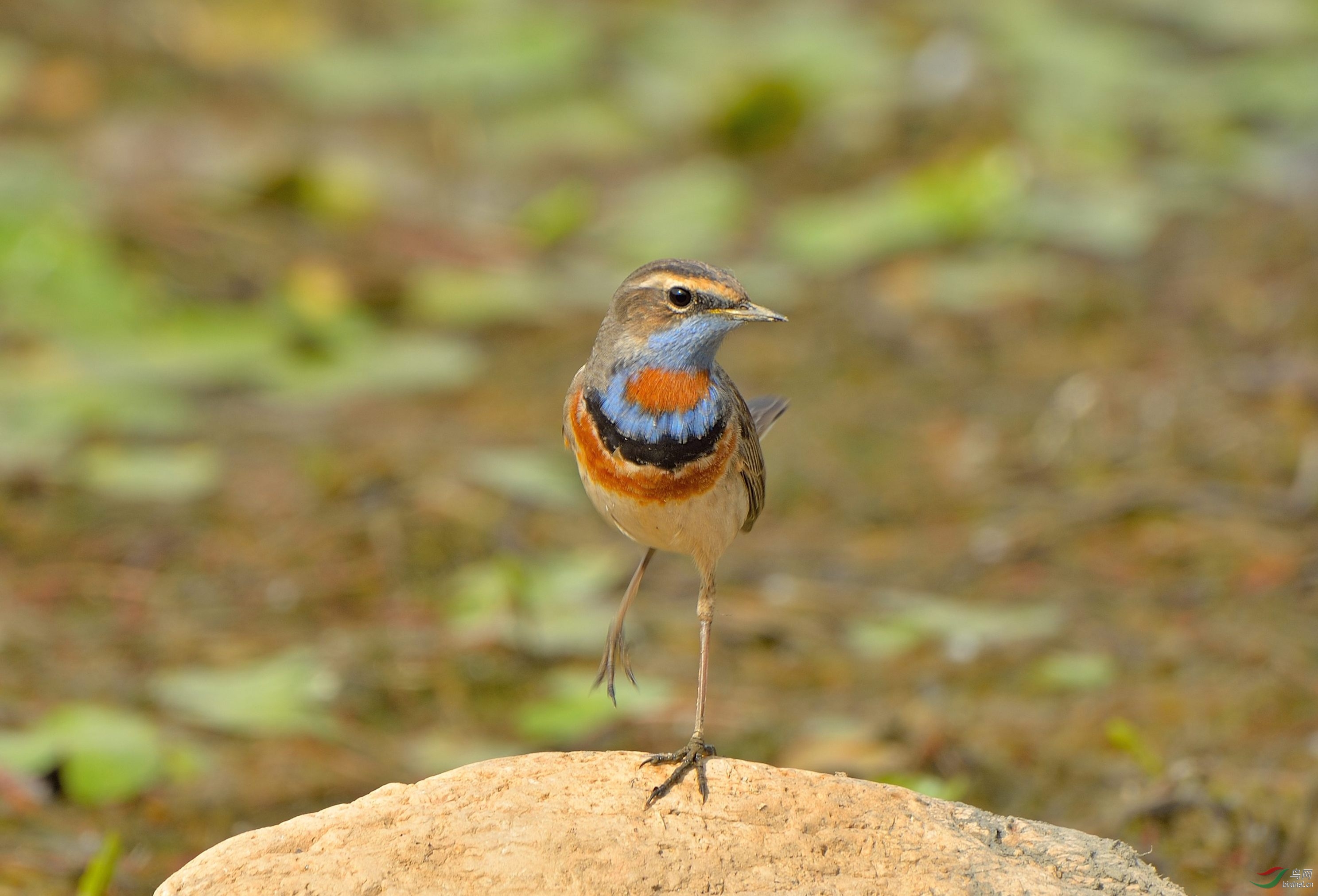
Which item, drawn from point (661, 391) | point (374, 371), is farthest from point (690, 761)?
point (374, 371)

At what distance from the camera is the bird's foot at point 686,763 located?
11.8ft

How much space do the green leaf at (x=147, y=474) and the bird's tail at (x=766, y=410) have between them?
3125mm

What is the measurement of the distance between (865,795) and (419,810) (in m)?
1.01

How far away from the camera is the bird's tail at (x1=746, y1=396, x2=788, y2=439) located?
5137 millimetres

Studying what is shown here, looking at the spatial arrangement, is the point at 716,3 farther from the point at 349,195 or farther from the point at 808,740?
the point at 808,740

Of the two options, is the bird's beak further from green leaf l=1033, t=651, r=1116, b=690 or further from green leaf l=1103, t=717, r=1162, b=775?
green leaf l=1033, t=651, r=1116, b=690

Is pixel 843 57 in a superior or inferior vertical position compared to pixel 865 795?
superior

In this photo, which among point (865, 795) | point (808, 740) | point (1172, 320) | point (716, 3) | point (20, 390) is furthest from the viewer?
point (716, 3)

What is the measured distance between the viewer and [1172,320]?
8.61 metres

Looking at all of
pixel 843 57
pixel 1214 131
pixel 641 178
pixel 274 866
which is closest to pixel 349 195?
pixel 641 178

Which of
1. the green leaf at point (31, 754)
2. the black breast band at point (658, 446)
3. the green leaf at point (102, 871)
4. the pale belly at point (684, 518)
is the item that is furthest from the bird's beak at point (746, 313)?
the green leaf at point (31, 754)

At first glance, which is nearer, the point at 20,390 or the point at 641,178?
the point at 20,390

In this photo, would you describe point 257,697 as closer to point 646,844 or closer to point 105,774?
point 105,774

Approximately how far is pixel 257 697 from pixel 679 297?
7.61 feet
